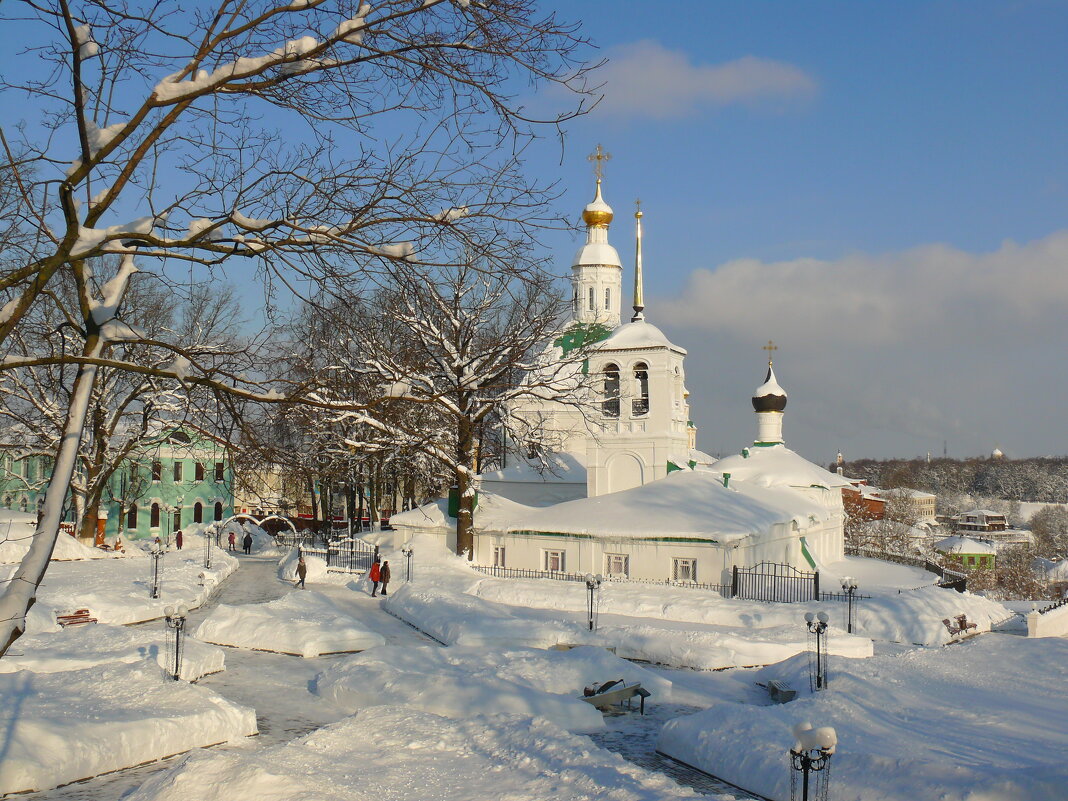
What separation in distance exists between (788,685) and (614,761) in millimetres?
7063

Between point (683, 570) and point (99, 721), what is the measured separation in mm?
18889

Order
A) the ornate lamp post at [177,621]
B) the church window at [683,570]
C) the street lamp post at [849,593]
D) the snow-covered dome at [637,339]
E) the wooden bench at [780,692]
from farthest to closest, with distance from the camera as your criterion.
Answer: the snow-covered dome at [637,339], the church window at [683,570], the street lamp post at [849,593], the wooden bench at [780,692], the ornate lamp post at [177,621]

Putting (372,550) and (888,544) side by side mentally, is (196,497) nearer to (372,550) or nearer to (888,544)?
(372,550)

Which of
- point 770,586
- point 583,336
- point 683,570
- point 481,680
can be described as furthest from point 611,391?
point 481,680

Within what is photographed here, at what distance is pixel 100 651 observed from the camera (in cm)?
1583

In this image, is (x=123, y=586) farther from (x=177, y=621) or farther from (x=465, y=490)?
(x=465, y=490)

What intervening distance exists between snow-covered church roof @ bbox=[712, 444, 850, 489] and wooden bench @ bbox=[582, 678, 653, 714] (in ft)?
80.2

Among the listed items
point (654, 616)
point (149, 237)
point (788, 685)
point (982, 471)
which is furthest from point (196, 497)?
point (982, 471)

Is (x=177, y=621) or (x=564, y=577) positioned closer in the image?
A: (x=177, y=621)

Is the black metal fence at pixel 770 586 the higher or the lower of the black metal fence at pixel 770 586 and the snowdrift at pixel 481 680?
the higher

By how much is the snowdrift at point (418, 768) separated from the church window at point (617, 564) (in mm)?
16951

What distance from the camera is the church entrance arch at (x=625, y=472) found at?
33.6 meters

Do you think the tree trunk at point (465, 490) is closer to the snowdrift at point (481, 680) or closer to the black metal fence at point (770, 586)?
the black metal fence at point (770, 586)

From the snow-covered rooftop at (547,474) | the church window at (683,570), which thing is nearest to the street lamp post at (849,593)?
the church window at (683,570)
